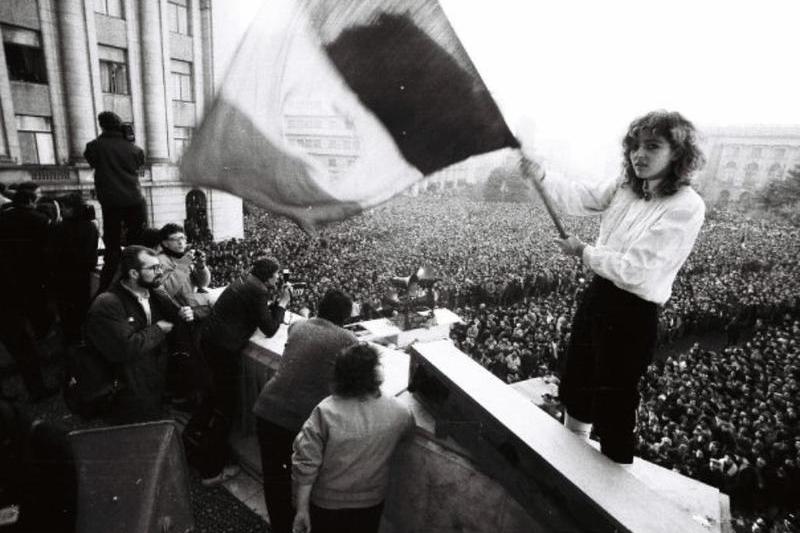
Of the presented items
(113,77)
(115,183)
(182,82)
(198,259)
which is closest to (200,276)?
(198,259)

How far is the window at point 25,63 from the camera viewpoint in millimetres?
19016

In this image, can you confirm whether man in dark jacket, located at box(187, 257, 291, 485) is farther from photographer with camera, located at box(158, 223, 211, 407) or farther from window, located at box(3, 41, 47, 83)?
window, located at box(3, 41, 47, 83)

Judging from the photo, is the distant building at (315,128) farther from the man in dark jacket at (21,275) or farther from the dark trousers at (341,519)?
the man in dark jacket at (21,275)

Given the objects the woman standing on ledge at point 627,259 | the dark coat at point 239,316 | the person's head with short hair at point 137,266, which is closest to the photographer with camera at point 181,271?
the dark coat at point 239,316

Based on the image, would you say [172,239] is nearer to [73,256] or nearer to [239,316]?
[239,316]

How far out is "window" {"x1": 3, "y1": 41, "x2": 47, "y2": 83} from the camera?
19.0 metres

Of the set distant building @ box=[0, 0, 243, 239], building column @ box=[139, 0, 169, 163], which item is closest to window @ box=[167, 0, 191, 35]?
distant building @ box=[0, 0, 243, 239]

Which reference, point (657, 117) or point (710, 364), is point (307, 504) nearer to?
point (657, 117)

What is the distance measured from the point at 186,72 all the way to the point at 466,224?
2215 centimetres

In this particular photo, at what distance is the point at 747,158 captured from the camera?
59.5 m

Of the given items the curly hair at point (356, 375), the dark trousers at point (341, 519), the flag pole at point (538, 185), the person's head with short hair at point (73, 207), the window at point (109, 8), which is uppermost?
the window at point (109, 8)

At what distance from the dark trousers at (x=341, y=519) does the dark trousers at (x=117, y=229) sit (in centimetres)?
335

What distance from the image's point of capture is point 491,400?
1896 millimetres

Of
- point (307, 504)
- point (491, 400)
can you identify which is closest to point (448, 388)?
point (491, 400)
